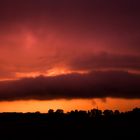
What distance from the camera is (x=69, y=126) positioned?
434 feet

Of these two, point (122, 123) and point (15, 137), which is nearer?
point (15, 137)

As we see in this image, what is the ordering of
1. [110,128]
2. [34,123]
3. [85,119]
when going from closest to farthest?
[110,128]
[34,123]
[85,119]

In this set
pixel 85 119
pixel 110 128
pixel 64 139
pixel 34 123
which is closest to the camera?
pixel 64 139

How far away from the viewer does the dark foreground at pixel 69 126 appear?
388 ft

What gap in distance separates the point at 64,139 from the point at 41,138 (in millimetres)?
6632

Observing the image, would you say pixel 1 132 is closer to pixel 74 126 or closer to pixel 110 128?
pixel 74 126

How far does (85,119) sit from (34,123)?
1905cm

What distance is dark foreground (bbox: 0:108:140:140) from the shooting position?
388ft

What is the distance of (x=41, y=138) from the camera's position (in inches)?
4636

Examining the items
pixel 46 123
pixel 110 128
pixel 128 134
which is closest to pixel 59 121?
pixel 46 123

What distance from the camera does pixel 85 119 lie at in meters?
147

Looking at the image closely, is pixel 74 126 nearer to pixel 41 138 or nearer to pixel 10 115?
pixel 41 138

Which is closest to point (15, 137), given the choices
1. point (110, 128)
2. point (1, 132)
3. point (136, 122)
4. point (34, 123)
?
point (1, 132)

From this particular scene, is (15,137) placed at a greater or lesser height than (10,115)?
lesser
